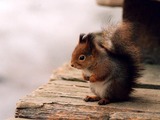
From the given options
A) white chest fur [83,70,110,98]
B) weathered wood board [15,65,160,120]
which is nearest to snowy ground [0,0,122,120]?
weathered wood board [15,65,160,120]

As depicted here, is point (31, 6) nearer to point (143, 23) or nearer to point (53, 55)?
point (53, 55)

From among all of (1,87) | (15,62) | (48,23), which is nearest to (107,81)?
(1,87)

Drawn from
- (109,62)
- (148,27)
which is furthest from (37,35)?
(109,62)

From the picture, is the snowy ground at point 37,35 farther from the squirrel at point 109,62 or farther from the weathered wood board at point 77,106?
the squirrel at point 109,62

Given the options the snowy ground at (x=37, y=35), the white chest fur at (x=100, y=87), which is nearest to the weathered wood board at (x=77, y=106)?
the white chest fur at (x=100, y=87)

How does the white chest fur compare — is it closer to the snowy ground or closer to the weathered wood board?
the weathered wood board

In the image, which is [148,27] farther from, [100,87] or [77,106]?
[77,106]
